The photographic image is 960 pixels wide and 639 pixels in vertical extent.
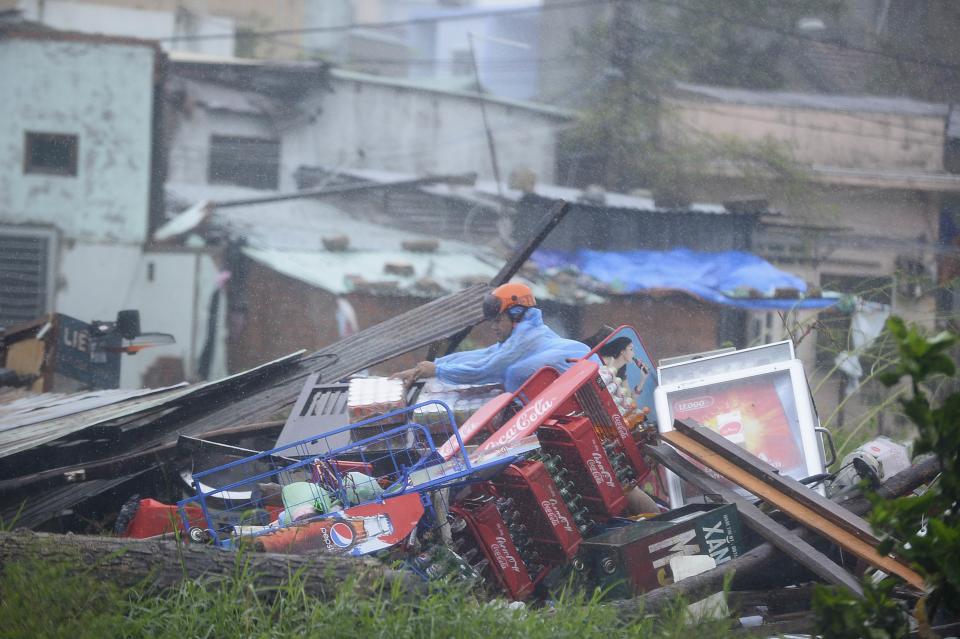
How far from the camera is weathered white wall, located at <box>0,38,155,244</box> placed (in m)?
15.5

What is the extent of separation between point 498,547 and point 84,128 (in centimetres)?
1390

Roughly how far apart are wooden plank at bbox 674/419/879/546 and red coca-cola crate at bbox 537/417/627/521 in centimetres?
46

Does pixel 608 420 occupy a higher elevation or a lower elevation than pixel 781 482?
higher

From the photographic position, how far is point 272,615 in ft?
11.9

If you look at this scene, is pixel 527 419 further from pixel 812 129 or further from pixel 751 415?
pixel 812 129

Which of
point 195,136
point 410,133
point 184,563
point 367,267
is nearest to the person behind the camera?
point 184,563

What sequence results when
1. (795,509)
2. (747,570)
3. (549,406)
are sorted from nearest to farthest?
(747,570)
(795,509)
(549,406)

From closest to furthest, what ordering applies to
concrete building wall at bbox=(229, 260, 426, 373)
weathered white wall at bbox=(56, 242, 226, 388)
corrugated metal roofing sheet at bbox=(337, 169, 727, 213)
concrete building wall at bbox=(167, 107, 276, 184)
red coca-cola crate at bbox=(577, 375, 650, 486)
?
red coca-cola crate at bbox=(577, 375, 650, 486)
concrete building wall at bbox=(229, 260, 426, 373)
corrugated metal roofing sheet at bbox=(337, 169, 727, 213)
weathered white wall at bbox=(56, 242, 226, 388)
concrete building wall at bbox=(167, 107, 276, 184)

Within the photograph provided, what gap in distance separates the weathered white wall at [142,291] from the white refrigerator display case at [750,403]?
446 inches

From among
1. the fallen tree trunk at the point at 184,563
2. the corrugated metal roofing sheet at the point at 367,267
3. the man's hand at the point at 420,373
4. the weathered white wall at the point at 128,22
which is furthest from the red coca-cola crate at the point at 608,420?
the weathered white wall at the point at 128,22

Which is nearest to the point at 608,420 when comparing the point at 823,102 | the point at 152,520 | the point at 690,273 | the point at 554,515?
the point at 554,515

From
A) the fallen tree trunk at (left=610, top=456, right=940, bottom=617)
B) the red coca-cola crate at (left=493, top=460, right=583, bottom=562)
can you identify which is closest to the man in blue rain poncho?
the red coca-cola crate at (left=493, top=460, right=583, bottom=562)

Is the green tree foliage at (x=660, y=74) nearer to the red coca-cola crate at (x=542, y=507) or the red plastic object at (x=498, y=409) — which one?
the red plastic object at (x=498, y=409)

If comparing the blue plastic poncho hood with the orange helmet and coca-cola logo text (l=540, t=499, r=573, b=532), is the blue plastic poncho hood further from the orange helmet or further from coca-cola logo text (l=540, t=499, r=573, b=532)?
coca-cola logo text (l=540, t=499, r=573, b=532)
